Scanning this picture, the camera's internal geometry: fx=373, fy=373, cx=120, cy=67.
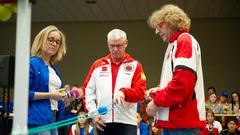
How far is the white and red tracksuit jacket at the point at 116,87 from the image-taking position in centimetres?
275

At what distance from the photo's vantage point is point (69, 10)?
10547 millimetres

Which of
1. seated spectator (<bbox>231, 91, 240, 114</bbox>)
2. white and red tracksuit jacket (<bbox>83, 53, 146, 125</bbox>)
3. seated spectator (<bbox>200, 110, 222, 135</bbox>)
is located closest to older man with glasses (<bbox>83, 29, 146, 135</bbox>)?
white and red tracksuit jacket (<bbox>83, 53, 146, 125</bbox>)

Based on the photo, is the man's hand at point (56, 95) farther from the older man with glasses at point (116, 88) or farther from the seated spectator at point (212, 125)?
the seated spectator at point (212, 125)

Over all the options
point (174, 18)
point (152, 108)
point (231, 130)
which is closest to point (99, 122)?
point (152, 108)

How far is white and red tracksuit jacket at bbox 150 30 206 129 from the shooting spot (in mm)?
2215

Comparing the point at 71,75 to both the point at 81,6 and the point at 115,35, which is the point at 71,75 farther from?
the point at 115,35

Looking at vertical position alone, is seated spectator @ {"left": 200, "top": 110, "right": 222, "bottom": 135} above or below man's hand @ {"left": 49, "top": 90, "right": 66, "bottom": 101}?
below

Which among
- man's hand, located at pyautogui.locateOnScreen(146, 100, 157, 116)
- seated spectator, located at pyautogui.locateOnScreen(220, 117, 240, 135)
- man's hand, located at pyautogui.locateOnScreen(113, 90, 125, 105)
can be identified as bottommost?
seated spectator, located at pyautogui.locateOnScreen(220, 117, 240, 135)

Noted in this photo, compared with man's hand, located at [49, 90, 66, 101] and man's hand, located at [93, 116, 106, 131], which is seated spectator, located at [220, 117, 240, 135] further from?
man's hand, located at [49, 90, 66, 101]

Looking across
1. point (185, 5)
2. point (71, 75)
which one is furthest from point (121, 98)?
point (71, 75)

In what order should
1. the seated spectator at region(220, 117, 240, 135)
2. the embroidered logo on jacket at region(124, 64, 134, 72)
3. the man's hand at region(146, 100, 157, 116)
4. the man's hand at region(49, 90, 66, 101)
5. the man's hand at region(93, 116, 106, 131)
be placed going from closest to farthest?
the man's hand at region(146, 100, 157, 116), the man's hand at region(49, 90, 66, 101), the man's hand at region(93, 116, 106, 131), the embroidered logo on jacket at region(124, 64, 134, 72), the seated spectator at region(220, 117, 240, 135)

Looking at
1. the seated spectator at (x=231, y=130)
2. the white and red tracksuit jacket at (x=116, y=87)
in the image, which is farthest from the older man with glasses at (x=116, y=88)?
the seated spectator at (x=231, y=130)

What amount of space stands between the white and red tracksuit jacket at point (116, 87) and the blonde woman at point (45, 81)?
26 cm

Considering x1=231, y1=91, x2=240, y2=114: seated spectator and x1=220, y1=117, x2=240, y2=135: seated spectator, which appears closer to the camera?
x1=220, y1=117, x2=240, y2=135: seated spectator
